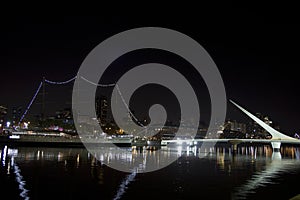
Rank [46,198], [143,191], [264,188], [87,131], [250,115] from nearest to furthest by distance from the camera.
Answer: [46,198], [143,191], [264,188], [250,115], [87,131]

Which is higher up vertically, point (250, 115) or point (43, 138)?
point (250, 115)

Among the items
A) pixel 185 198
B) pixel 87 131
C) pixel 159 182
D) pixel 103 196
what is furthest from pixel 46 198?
pixel 87 131

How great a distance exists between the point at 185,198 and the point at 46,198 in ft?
17.9

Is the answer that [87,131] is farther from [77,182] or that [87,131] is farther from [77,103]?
[77,182]

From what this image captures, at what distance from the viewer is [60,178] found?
19000 mm

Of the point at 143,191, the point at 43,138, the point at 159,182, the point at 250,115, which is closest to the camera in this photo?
the point at 143,191

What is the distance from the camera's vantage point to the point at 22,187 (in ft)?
50.5

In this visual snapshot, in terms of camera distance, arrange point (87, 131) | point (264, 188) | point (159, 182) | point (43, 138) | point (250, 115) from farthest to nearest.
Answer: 1. point (87, 131)
2. point (43, 138)
3. point (250, 115)
4. point (159, 182)
5. point (264, 188)

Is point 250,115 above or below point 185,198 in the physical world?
above

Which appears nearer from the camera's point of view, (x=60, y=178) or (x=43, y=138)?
(x=60, y=178)

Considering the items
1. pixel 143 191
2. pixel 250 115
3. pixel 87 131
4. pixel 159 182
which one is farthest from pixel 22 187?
pixel 87 131

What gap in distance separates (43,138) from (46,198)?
6510 cm

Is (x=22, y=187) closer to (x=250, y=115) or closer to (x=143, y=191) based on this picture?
(x=143, y=191)

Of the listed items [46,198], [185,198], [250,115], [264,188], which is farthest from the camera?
[250,115]
